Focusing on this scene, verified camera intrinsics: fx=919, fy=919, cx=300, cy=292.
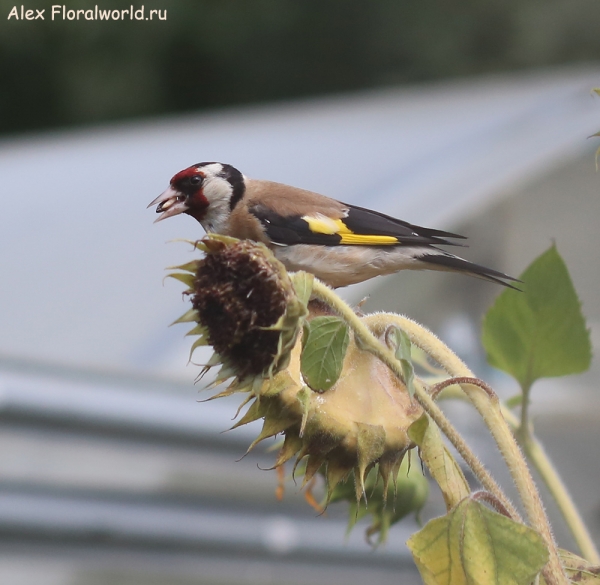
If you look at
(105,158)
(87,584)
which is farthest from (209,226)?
(105,158)

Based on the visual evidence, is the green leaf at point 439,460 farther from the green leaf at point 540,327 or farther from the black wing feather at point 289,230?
the black wing feather at point 289,230

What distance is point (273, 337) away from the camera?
648 millimetres

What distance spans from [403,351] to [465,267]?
313 mm

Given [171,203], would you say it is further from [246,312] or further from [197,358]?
[197,358]

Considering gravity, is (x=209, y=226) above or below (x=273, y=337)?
above

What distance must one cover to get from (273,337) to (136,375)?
1745 millimetres

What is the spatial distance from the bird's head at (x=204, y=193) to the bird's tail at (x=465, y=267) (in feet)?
0.89

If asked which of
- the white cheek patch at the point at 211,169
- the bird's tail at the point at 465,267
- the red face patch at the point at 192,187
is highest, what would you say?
the white cheek patch at the point at 211,169

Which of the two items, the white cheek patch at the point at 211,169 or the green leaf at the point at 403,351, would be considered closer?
the green leaf at the point at 403,351

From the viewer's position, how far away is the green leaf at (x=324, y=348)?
0.67 metres

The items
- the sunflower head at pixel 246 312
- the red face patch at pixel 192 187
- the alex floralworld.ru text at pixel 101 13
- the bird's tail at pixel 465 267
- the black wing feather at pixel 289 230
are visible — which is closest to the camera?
the sunflower head at pixel 246 312

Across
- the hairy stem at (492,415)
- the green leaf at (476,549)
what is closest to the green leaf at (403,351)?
the hairy stem at (492,415)

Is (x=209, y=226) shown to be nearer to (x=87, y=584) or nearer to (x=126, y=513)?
(x=126, y=513)

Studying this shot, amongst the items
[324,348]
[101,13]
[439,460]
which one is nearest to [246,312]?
[324,348]
